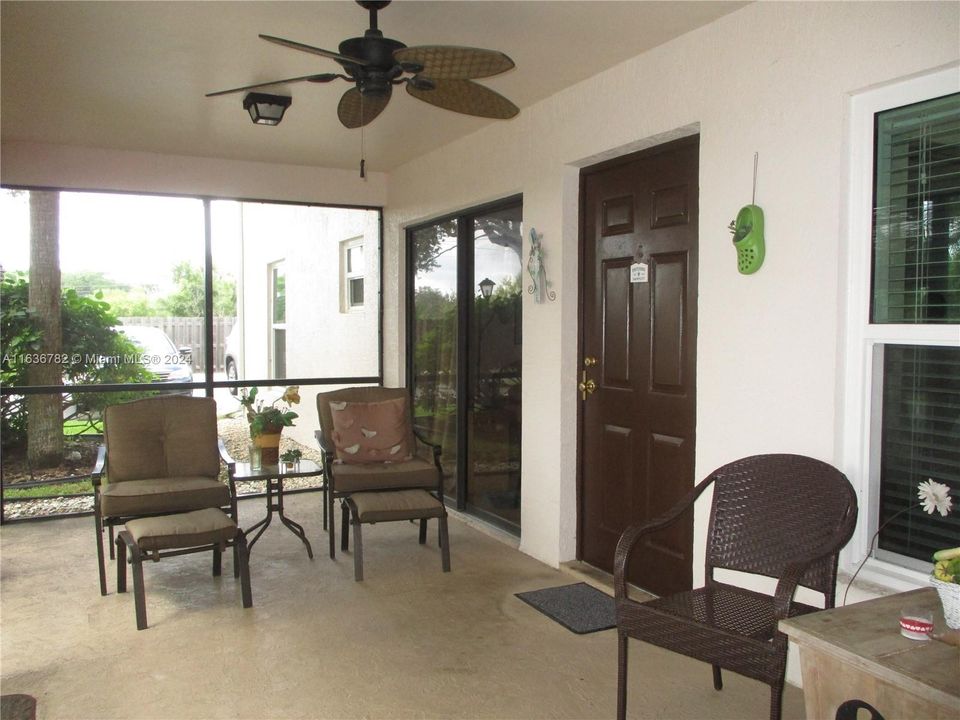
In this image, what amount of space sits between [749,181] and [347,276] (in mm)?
4345

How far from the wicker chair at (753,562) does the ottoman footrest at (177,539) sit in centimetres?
193

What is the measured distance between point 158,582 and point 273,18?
2.83 metres

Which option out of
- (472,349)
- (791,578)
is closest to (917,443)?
(791,578)

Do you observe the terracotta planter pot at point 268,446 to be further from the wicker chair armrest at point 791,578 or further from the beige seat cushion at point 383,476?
the wicker chair armrest at point 791,578

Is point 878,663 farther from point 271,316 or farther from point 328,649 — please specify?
point 271,316

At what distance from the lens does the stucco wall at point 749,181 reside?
Answer: 8.52 feet

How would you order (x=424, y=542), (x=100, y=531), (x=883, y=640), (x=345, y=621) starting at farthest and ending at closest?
(x=424, y=542)
(x=100, y=531)
(x=345, y=621)
(x=883, y=640)

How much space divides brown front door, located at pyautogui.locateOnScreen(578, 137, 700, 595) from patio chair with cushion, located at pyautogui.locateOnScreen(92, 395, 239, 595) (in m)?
1.93

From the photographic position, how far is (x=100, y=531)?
156 inches

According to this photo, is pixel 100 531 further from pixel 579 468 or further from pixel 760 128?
pixel 760 128

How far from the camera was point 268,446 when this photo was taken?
4.43 m

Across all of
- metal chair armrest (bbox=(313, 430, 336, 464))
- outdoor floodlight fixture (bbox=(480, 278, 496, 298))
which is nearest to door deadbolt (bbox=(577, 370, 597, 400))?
outdoor floodlight fixture (bbox=(480, 278, 496, 298))

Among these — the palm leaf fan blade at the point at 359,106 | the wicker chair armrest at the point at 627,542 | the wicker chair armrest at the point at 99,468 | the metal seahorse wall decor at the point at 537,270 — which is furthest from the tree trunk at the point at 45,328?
the wicker chair armrest at the point at 627,542

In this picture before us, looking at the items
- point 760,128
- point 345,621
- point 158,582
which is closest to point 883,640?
point 760,128
